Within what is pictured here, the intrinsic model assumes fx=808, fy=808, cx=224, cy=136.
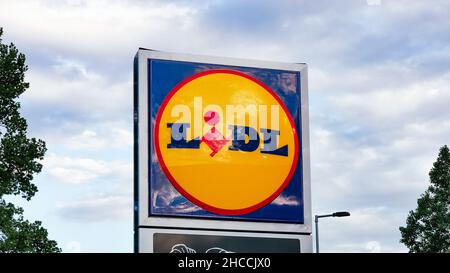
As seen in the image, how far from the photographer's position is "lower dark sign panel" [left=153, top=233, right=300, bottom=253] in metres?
10.4

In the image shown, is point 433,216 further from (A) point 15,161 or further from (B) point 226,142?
(B) point 226,142

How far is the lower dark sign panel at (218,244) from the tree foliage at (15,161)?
2382 centimetres

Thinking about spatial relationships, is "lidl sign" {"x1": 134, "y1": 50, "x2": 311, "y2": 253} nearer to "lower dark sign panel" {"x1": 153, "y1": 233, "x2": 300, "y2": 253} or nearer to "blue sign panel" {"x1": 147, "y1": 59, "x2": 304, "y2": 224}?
"blue sign panel" {"x1": 147, "y1": 59, "x2": 304, "y2": 224}

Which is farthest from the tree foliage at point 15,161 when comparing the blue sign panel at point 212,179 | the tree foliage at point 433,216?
the tree foliage at point 433,216

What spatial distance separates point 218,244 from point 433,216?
177ft

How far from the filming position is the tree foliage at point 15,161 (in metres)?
33.3

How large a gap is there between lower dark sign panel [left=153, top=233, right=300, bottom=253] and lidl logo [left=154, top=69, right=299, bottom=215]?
1.25 ft

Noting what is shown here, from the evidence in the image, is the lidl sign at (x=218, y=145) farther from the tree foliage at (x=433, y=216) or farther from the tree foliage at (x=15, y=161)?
the tree foliage at (x=433, y=216)

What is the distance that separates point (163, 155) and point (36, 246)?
80.5ft

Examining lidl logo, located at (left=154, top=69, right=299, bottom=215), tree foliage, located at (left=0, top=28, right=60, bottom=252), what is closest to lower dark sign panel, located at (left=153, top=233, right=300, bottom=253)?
lidl logo, located at (left=154, top=69, right=299, bottom=215)

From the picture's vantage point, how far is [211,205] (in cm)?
1065

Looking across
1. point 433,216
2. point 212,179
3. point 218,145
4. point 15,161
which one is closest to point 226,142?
point 218,145

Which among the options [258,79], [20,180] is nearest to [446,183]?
[20,180]
